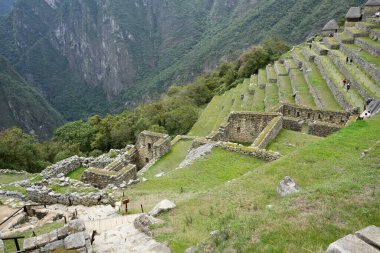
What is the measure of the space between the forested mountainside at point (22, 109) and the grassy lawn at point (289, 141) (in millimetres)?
124992

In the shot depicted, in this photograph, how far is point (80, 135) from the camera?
44.9 metres

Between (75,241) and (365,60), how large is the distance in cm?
2925

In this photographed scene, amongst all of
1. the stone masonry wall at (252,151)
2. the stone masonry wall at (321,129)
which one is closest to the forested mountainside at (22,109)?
the stone masonry wall at (252,151)

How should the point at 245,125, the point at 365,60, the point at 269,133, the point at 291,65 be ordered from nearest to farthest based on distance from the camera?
the point at 269,133 < the point at 245,125 < the point at 365,60 < the point at 291,65

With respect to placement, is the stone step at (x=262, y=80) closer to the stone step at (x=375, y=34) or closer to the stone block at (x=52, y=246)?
the stone step at (x=375, y=34)

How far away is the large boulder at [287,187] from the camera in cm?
970

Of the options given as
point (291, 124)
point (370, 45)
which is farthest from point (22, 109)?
point (291, 124)

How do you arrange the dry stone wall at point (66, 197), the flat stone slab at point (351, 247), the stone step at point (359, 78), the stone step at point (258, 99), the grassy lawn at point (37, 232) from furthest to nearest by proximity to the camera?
the stone step at point (258, 99)
the stone step at point (359, 78)
the dry stone wall at point (66, 197)
the grassy lawn at point (37, 232)
the flat stone slab at point (351, 247)

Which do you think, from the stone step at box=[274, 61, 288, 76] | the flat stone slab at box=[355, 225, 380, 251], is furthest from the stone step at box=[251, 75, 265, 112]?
the flat stone slab at box=[355, 225, 380, 251]

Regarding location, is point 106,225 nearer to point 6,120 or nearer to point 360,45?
point 360,45

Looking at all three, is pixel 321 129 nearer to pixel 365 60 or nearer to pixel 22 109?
pixel 365 60

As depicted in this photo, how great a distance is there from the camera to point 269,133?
18.6 meters

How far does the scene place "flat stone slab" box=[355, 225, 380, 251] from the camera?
16.9 ft

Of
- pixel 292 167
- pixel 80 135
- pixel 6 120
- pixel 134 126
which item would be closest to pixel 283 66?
pixel 134 126
